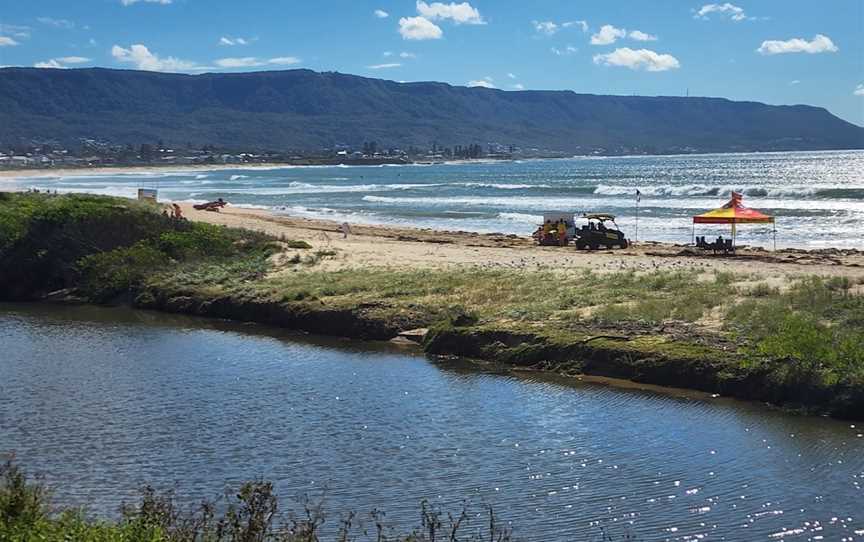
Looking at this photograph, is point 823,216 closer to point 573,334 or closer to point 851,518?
point 573,334

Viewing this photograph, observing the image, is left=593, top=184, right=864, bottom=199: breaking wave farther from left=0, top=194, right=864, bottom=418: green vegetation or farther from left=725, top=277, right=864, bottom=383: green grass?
left=725, top=277, right=864, bottom=383: green grass

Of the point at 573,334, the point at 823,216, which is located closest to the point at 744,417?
the point at 573,334

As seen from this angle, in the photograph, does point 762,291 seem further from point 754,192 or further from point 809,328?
point 754,192

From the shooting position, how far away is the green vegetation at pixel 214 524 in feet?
27.4

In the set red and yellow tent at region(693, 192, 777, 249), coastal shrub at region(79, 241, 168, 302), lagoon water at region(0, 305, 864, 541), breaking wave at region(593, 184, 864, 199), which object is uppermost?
breaking wave at region(593, 184, 864, 199)

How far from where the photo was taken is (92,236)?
30391 mm

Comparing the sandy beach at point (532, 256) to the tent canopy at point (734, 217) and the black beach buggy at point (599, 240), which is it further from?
the tent canopy at point (734, 217)

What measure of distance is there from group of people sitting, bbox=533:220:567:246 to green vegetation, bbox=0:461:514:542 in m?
26.6

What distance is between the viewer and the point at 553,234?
3759 cm

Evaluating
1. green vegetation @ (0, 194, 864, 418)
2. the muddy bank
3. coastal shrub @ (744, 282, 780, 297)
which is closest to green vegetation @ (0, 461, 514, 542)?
the muddy bank

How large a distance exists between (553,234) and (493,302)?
15367 mm

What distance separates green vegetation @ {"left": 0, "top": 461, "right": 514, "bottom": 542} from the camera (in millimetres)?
8352

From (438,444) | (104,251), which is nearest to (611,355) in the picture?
(438,444)

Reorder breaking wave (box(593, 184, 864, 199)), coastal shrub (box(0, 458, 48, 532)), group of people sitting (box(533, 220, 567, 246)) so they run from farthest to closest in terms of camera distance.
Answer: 1. breaking wave (box(593, 184, 864, 199))
2. group of people sitting (box(533, 220, 567, 246))
3. coastal shrub (box(0, 458, 48, 532))
